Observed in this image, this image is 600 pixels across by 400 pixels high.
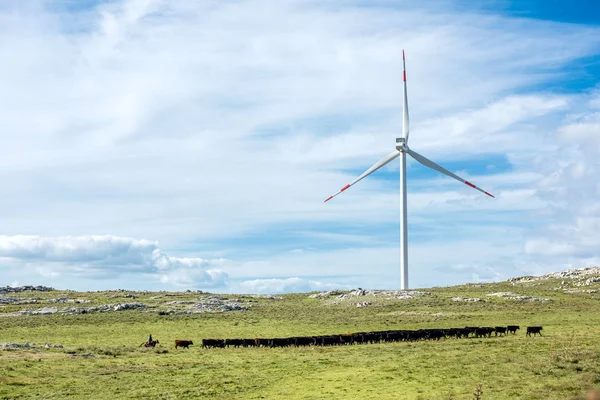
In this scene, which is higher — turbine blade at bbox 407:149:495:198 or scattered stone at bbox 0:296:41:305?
turbine blade at bbox 407:149:495:198

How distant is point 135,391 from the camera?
3875cm

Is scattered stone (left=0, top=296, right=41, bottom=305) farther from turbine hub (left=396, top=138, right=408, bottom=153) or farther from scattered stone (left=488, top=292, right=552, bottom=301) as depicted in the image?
scattered stone (left=488, top=292, right=552, bottom=301)

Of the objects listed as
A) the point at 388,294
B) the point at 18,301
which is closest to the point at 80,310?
the point at 18,301

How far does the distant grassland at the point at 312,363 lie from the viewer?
3649cm

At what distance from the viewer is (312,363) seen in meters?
46.8

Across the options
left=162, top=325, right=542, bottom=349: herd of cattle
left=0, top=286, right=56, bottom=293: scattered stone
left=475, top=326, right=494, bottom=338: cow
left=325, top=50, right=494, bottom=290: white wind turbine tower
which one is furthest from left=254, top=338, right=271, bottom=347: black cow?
left=0, top=286, right=56, bottom=293: scattered stone

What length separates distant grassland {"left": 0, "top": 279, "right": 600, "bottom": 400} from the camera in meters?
36.5

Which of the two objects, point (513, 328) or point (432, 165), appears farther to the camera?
point (432, 165)

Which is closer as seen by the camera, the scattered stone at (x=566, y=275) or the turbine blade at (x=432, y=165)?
the turbine blade at (x=432, y=165)

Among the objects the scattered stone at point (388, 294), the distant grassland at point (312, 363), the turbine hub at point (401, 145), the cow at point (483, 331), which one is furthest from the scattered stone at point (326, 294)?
the cow at point (483, 331)

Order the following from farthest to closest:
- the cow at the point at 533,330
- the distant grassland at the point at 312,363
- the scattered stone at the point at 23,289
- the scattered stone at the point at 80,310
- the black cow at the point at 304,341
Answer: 1. the scattered stone at the point at 23,289
2. the scattered stone at the point at 80,310
3. the black cow at the point at 304,341
4. the cow at the point at 533,330
5. the distant grassland at the point at 312,363

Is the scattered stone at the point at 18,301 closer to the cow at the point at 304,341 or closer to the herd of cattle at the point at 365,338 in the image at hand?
the herd of cattle at the point at 365,338

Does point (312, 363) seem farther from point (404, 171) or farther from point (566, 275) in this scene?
point (566, 275)

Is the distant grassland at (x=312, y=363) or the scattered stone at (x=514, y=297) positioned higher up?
the scattered stone at (x=514, y=297)
